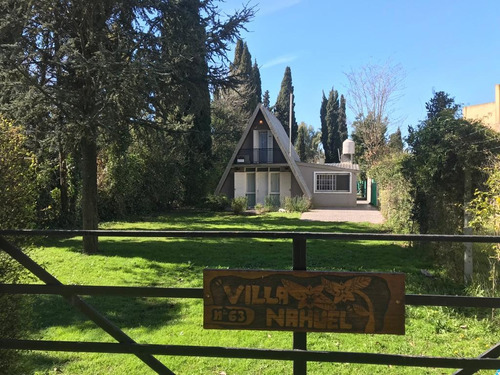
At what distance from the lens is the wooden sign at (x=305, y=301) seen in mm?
2250

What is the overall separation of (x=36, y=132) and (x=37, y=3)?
325 cm

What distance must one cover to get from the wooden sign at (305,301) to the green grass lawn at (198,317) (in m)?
1.66

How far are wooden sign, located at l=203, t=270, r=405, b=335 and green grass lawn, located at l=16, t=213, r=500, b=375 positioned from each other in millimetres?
1663

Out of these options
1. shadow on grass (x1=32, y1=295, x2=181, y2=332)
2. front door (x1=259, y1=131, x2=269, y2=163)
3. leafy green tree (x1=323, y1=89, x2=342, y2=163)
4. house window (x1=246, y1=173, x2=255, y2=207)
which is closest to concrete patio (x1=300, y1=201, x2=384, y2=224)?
house window (x1=246, y1=173, x2=255, y2=207)

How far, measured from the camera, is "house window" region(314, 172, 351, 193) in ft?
82.7

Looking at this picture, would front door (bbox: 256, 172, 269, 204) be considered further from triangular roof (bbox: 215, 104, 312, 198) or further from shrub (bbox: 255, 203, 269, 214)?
triangular roof (bbox: 215, 104, 312, 198)

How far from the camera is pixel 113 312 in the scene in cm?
528

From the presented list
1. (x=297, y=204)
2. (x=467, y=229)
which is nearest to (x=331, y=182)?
(x=297, y=204)

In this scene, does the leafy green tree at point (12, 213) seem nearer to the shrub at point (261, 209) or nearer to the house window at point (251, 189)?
the shrub at point (261, 209)

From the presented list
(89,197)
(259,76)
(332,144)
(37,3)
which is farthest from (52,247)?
(332,144)

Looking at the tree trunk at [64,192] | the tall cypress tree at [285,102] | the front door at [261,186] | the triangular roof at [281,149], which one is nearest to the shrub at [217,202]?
the triangular roof at [281,149]

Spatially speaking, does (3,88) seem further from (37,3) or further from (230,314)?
(230,314)

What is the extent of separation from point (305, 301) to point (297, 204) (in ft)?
65.6

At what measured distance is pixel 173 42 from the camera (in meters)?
9.29
